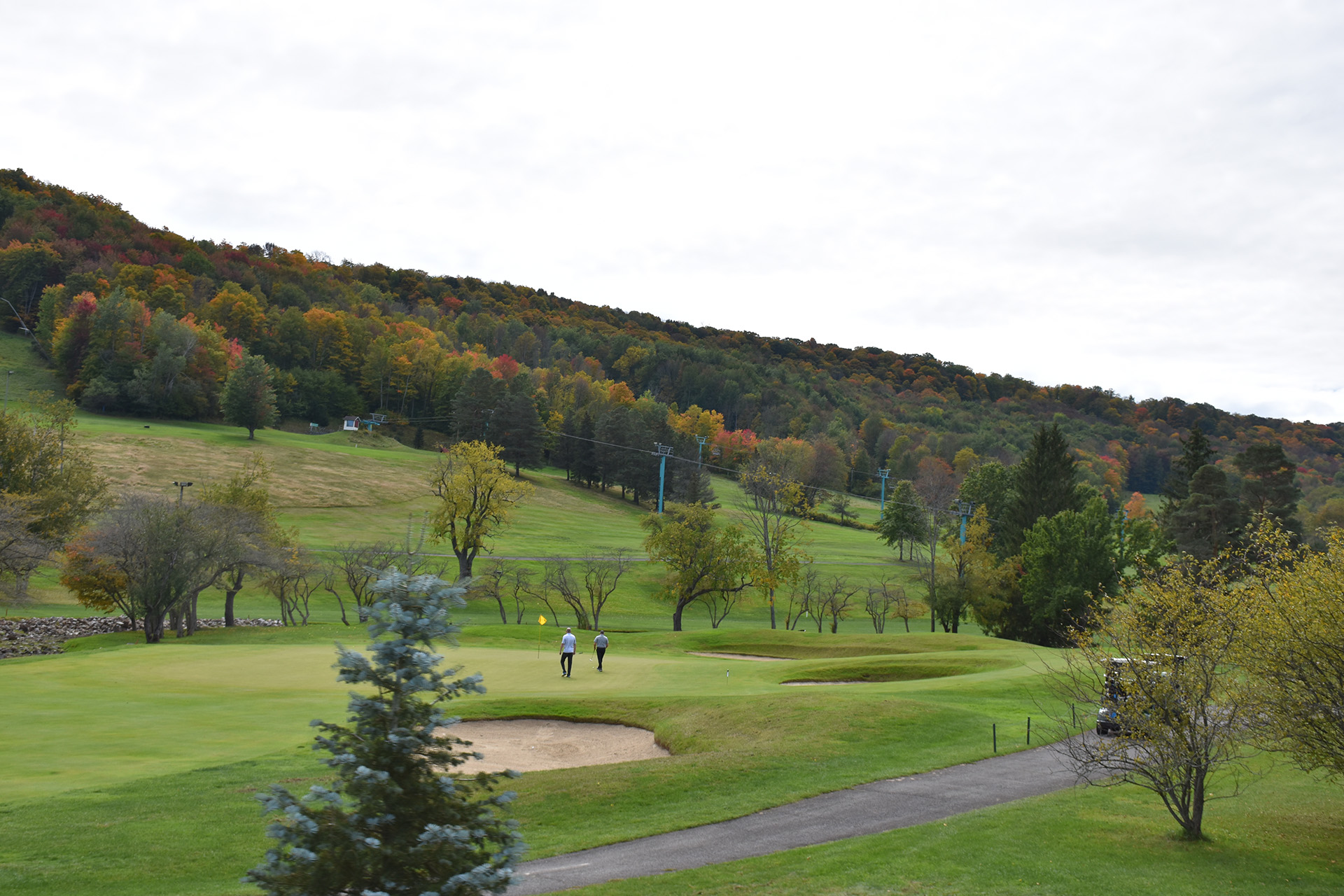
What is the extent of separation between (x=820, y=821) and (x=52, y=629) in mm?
50617

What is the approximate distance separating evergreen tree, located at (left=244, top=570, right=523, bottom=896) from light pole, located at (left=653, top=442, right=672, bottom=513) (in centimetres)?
9876

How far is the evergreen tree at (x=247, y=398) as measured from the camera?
110m

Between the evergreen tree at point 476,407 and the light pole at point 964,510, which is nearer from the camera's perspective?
the light pole at point 964,510

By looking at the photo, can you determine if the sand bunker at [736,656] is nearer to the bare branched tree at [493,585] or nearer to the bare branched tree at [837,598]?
the bare branched tree at [493,585]

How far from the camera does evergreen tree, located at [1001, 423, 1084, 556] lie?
6938 cm

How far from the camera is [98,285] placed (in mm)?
139375

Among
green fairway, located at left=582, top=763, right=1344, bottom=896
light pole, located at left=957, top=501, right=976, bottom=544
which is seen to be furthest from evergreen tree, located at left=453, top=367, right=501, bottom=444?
green fairway, located at left=582, top=763, right=1344, bottom=896

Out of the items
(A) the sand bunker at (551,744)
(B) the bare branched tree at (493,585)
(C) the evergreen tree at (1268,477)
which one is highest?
(C) the evergreen tree at (1268,477)

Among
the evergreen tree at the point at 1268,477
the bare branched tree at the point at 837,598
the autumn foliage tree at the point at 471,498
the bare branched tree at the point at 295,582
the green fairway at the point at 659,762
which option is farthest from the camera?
the bare branched tree at the point at 837,598

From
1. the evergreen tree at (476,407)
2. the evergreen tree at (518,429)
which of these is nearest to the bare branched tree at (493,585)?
the evergreen tree at (518,429)

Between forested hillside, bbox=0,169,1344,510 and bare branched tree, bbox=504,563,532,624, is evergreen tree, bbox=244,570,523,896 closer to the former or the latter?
bare branched tree, bbox=504,563,532,624

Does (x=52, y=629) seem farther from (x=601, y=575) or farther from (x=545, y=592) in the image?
(x=601, y=575)

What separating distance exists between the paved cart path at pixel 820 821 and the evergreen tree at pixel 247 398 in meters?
108

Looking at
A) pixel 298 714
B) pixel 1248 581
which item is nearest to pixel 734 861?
pixel 1248 581
